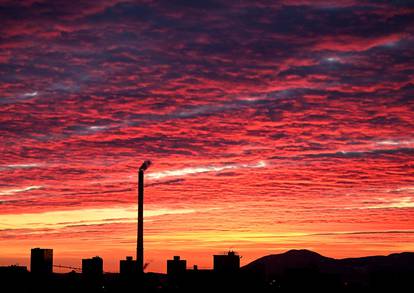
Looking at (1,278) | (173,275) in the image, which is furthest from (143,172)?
(173,275)

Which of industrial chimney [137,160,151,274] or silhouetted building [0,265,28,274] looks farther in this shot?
silhouetted building [0,265,28,274]

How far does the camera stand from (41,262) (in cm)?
9275

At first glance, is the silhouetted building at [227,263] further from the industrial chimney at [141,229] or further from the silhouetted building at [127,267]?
the industrial chimney at [141,229]

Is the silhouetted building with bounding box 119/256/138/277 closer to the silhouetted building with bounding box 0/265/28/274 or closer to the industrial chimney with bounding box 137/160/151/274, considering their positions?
the silhouetted building with bounding box 0/265/28/274

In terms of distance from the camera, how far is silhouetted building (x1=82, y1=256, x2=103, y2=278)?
100931 millimetres

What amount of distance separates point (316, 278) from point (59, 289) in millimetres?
41438

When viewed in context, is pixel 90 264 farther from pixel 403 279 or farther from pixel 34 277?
pixel 403 279

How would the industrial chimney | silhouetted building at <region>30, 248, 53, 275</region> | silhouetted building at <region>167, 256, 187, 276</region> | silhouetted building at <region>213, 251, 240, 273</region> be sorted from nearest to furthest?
the industrial chimney
silhouetted building at <region>30, 248, 53, 275</region>
silhouetted building at <region>213, 251, 240, 273</region>
silhouetted building at <region>167, 256, 187, 276</region>

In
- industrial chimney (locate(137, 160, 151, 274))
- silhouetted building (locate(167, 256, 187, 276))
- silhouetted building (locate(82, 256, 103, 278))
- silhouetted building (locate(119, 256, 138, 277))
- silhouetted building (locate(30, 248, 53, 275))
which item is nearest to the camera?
industrial chimney (locate(137, 160, 151, 274))

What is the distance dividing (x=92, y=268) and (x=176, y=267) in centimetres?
1541

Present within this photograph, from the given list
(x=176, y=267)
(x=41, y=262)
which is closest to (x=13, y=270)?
(x=41, y=262)

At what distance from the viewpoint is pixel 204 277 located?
102m

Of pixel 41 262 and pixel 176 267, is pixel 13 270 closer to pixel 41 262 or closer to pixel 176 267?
pixel 41 262

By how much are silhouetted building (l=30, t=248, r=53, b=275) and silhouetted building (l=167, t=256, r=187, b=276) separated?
23492 mm
